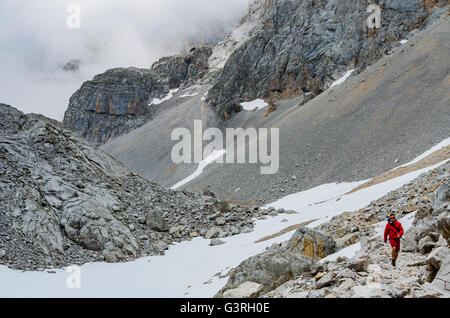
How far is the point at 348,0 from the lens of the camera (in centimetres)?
9250

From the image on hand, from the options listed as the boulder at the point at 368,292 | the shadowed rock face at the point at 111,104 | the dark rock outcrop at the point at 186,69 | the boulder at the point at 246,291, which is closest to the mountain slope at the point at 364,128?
the boulder at the point at 246,291

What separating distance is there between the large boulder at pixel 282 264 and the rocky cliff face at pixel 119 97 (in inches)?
5919

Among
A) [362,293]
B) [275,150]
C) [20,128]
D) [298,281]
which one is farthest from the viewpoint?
[275,150]

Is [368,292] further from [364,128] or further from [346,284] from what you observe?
[364,128]

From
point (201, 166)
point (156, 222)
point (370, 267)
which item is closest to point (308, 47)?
point (201, 166)

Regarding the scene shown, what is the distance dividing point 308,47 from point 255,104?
23959 mm

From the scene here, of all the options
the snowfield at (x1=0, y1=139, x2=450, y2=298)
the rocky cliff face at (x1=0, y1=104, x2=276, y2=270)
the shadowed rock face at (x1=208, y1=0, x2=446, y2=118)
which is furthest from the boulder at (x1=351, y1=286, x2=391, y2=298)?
the shadowed rock face at (x1=208, y1=0, x2=446, y2=118)

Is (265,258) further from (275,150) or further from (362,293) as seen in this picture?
(275,150)

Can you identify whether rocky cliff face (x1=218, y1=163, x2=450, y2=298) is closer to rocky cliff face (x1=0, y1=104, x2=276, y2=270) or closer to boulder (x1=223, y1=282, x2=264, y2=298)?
boulder (x1=223, y1=282, x2=264, y2=298)

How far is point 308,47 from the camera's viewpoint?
99.8m

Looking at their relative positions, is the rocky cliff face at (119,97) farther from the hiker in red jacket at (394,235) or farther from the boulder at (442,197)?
the hiker in red jacket at (394,235)

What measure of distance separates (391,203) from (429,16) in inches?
3156

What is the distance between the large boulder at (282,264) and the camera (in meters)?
10.0

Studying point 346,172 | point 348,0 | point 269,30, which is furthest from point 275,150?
point 269,30
